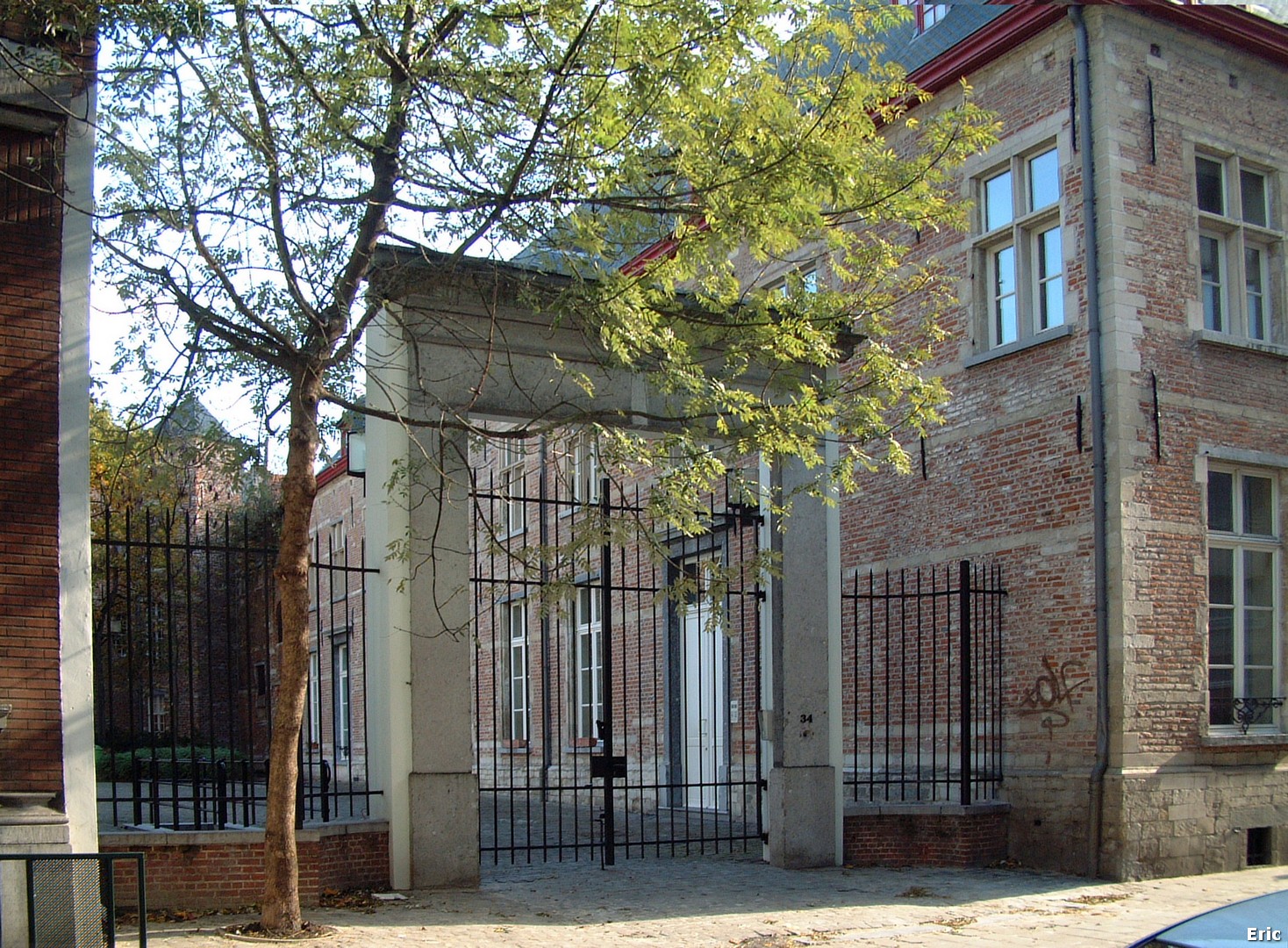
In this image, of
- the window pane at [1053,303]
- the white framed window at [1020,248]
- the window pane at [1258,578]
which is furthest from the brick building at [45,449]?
the window pane at [1258,578]

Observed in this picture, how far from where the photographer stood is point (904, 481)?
1499cm

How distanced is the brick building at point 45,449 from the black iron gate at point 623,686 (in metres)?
2.82

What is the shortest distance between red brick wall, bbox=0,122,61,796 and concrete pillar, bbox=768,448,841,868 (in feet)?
20.1

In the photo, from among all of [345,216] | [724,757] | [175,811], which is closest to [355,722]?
[724,757]

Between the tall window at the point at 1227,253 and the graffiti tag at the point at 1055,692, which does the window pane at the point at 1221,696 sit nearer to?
the graffiti tag at the point at 1055,692

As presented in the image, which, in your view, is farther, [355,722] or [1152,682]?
[355,722]

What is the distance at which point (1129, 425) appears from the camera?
40.8 ft

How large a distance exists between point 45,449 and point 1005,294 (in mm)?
9813

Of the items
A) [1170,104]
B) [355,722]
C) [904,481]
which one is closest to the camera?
[1170,104]

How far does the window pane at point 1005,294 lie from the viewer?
14016 mm

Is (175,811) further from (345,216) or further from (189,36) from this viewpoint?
(189,36)

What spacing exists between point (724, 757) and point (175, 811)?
919 centimetres

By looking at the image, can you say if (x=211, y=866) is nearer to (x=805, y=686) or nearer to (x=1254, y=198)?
(x=805, y=686)

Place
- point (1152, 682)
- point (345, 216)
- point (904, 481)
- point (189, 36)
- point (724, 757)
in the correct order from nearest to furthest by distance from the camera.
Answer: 1. point (189, 36)
2. point (345, 216)
3. point (1152, 682)
4. point (904, 481)
5. point (724, 757)
